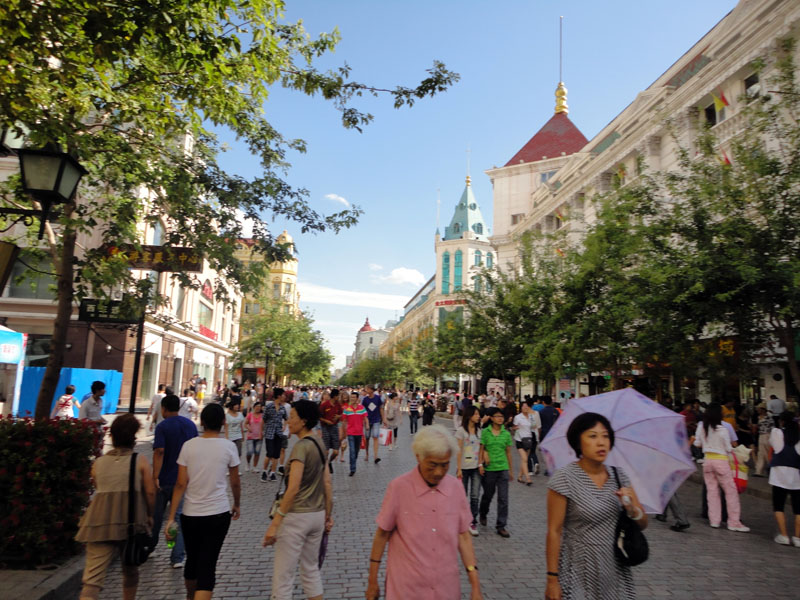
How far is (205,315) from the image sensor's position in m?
48.6

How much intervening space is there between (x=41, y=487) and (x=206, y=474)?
2.09 m

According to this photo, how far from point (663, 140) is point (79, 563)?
27.8 metres

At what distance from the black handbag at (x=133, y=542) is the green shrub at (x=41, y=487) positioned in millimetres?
1730

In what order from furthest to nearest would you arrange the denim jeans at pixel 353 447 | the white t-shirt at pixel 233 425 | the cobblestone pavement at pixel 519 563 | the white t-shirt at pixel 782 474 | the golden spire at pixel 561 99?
the golden spire at pixel 561 99 → the denim jeans at pixel 353 447 → the white t-shirt at pixel 233 425 → the white t-shirt at pixel 782 474 → the cobblestone pavement at pixel 519 563

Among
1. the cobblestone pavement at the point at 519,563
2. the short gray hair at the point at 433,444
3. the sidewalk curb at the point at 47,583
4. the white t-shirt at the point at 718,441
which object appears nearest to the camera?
the short gray hair at the point at 433,444

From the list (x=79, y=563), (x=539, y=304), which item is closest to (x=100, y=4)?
(x=79, y=563)

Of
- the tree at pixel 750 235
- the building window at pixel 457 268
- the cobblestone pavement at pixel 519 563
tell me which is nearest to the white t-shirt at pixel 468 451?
the cobblestone pavement at pixel 519 563

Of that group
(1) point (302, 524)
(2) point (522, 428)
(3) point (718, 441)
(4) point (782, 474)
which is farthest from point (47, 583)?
(2) point (522, 428)

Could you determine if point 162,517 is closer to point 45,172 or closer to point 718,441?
point 45,172

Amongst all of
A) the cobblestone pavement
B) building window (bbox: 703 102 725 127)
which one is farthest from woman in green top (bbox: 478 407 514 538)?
building window (bbox: 703 102 725 127)

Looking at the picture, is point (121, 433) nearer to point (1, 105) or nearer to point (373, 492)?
point (1, 105)

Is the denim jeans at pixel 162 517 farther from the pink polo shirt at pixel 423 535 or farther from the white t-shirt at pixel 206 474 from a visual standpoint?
the pink polo shirt at pixel 423 535

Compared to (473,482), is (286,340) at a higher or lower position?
higher

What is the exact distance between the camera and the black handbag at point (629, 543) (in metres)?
3.21
